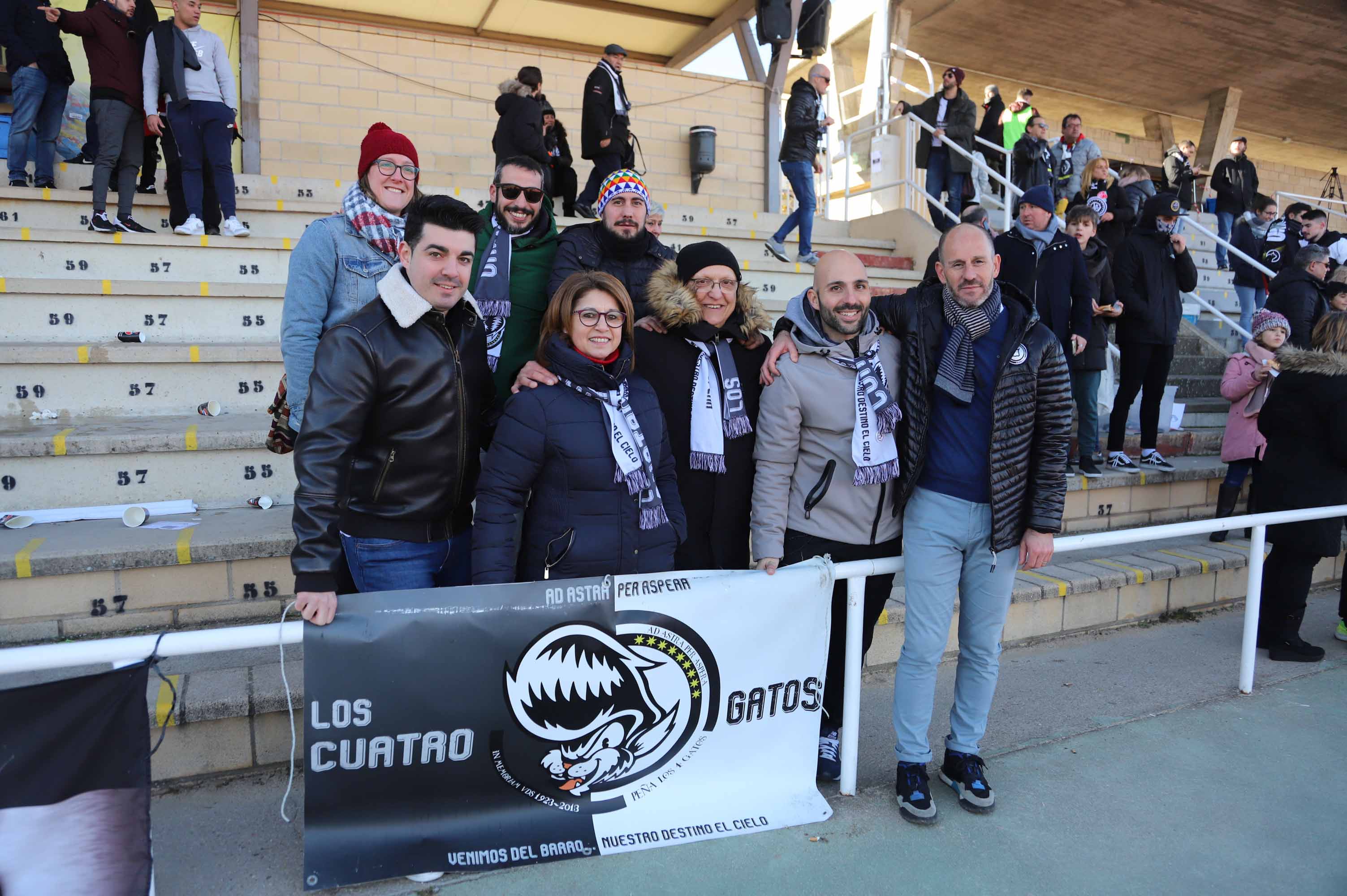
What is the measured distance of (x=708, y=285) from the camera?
2.77m

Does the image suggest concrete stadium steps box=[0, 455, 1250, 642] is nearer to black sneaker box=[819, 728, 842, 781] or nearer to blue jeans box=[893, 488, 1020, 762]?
black sneaker box=[819, 728, 842, 781]

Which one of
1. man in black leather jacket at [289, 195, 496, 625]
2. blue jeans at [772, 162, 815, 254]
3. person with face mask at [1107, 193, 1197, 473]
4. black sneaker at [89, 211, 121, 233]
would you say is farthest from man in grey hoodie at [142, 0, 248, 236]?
person with face mask at [1107, 193, 1197, 473]

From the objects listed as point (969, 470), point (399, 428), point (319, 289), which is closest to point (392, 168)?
point (319, 289)


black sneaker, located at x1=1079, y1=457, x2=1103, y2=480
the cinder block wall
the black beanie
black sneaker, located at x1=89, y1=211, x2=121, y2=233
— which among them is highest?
the cinder block wall

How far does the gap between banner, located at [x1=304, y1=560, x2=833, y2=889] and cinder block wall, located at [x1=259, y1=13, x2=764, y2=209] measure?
8.55 meters

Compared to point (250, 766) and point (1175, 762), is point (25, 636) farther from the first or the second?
point (1175, 762)

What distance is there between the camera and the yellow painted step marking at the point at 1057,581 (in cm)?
436

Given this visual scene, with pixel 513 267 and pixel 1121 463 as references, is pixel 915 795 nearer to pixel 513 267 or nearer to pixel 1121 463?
pixel 513 267

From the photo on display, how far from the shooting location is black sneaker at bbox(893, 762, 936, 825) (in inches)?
104

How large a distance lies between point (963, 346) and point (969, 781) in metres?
1.45

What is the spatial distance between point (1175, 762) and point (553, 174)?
24.2 feet

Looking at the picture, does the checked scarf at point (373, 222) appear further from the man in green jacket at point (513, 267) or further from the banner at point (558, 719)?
the banner at point (558, 719)

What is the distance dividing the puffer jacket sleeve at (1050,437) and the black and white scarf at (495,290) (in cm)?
182

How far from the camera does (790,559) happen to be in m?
2.86
